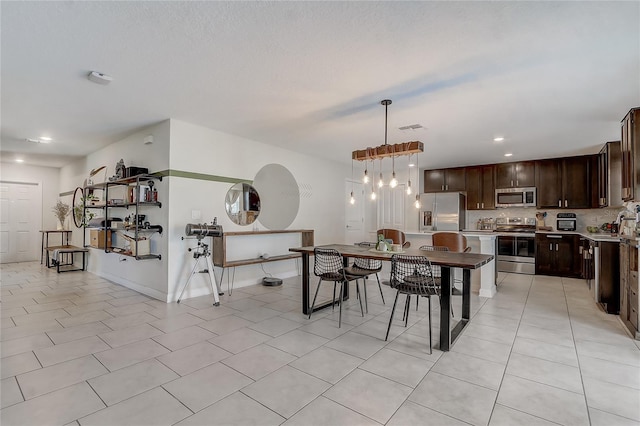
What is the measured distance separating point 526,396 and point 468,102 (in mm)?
2928

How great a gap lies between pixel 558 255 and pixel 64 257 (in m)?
11.1

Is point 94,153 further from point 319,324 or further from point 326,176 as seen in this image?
point 319,324

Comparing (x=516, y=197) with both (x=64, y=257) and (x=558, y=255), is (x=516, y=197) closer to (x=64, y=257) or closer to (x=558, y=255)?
(x=558, y=255)

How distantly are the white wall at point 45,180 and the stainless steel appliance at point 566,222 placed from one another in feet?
37.5

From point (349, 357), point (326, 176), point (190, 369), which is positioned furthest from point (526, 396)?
point (326, 176)

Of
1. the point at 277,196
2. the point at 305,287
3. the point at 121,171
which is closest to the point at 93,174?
the point at 121,171

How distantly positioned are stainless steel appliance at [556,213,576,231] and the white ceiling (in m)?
2.24

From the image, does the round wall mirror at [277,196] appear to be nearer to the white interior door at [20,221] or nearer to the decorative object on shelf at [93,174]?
the decorative object on shelf at [93,174]

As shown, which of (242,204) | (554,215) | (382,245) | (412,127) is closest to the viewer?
(382,245)

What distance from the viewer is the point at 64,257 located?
7.50 meters

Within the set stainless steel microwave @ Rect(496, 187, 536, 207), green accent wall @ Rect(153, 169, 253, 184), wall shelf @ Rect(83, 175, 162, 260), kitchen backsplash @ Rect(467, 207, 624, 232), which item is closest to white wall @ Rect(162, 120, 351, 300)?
green accent wall @ Rect(153, 169, 253, 184)

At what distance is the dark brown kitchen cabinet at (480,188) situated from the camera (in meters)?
7.26

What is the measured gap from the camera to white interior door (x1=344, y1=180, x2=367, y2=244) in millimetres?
7755

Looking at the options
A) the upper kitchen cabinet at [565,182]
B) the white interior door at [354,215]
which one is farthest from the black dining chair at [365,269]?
the upper kitchen cabinet at [565,182]
